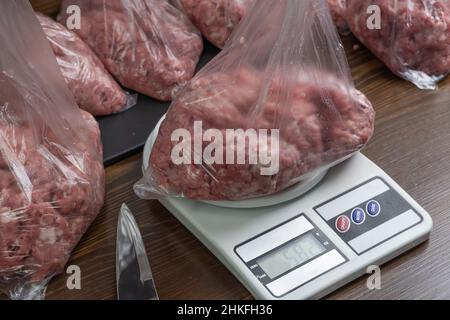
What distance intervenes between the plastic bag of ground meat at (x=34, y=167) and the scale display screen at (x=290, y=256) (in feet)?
0.77

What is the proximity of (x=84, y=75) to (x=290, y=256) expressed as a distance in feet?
1.34

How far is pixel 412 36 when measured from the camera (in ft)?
3.61

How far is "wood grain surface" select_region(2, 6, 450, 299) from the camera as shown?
88 cm

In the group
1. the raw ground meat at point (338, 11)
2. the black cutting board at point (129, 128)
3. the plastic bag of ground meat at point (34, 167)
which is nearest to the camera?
the plastic bag of ground meat at point (34, 167)

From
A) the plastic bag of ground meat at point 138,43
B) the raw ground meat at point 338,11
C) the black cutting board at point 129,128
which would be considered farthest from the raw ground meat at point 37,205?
the raw ground meat at point 338,11

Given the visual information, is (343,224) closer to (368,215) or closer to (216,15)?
(368,215)

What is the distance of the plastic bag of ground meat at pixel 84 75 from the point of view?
106 cm

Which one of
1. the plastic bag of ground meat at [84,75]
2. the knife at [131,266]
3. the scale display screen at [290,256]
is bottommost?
the knife at [131,266]

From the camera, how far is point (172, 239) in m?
0.94

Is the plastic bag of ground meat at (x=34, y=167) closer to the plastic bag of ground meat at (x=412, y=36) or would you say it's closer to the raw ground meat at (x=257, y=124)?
the raw ground meat at (x=257, y=124)

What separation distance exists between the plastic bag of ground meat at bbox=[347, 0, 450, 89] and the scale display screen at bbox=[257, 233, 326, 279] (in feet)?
1.18
